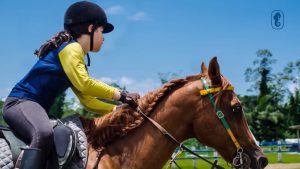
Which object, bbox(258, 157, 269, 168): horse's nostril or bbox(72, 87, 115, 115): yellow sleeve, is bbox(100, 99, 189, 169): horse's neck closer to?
bbox(72, 87, 115, 115): yellow sleeve

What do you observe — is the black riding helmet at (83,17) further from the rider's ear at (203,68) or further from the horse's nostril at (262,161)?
the horse's nostril at (262,161)

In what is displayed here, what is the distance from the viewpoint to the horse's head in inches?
164

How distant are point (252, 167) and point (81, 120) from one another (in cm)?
178

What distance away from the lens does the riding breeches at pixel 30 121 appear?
142 inches

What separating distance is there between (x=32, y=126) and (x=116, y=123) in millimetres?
896

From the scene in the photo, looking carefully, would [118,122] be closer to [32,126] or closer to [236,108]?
[32,126]

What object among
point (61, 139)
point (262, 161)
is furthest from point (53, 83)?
point (262, 161)

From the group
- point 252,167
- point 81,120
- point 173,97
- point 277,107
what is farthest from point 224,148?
point 277,107

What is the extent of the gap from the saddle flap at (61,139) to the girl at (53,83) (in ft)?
0.22

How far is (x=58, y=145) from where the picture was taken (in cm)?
371

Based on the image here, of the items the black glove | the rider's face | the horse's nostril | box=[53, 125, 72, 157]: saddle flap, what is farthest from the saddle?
the horse's nostril

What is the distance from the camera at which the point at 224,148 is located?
4227 millimetres

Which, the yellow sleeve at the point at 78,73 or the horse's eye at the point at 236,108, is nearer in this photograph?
the yellow sleeve at the point at 78,73

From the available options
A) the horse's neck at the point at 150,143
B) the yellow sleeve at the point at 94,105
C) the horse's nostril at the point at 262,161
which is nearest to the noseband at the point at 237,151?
the horse's nostril at the point at 262,161
